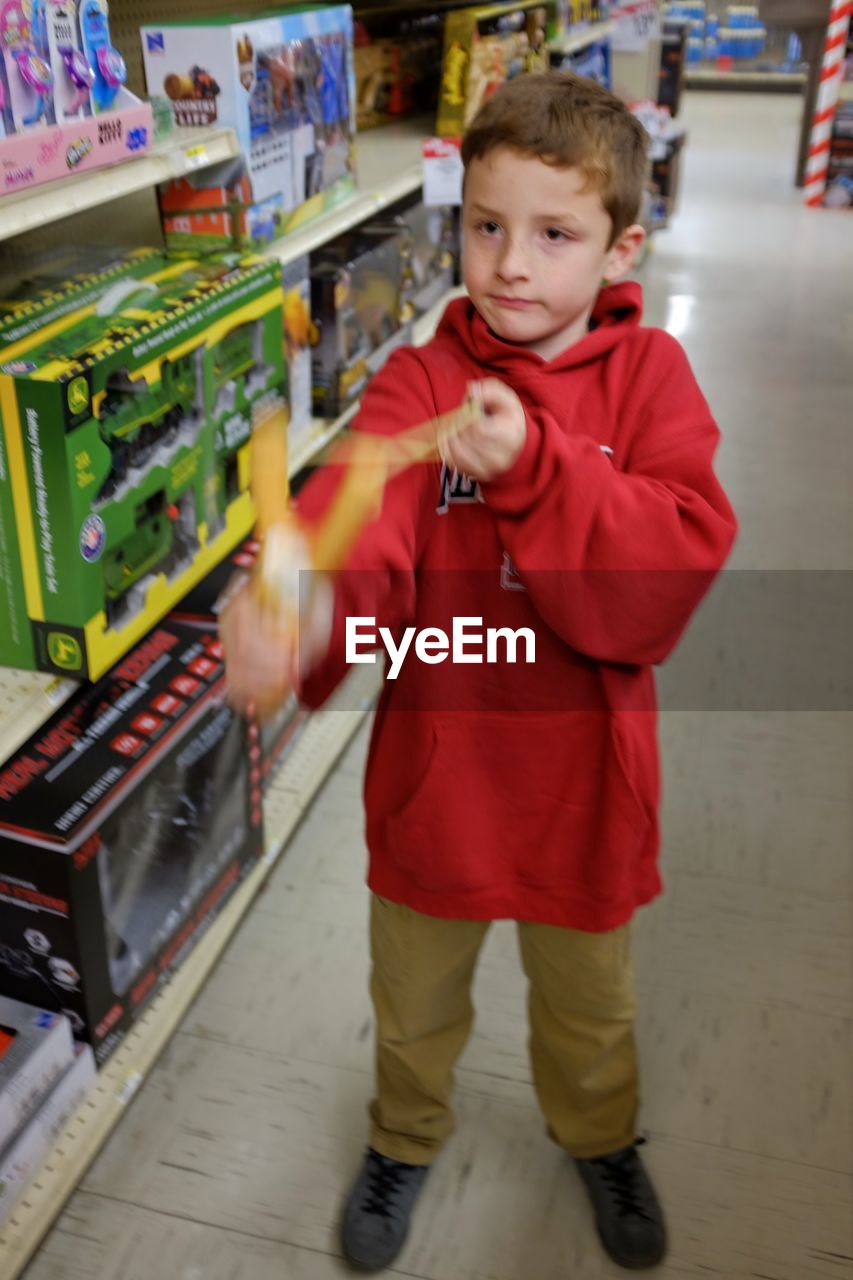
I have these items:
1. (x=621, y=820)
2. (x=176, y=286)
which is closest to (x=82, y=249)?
(x=176, y=286)

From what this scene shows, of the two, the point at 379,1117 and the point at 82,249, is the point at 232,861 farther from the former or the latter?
the point at 82,249

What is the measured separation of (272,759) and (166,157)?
42.3 inches

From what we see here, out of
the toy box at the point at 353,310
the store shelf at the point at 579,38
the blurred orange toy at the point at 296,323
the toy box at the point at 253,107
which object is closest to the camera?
the toy box at the point at 253,107

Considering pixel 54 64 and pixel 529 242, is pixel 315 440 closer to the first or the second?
pixel 54 64

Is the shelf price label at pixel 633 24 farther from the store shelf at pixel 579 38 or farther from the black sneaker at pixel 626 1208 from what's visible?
the black sneaker at pixel 626 1208

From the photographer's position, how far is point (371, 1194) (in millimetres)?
1435

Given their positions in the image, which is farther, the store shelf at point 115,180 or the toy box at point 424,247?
the toy box at point 424,247

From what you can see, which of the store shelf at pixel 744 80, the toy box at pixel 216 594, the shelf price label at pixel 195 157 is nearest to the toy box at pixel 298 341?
the toy box at pixel 216 594

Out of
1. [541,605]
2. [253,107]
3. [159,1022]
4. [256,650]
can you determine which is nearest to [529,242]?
[541,605]

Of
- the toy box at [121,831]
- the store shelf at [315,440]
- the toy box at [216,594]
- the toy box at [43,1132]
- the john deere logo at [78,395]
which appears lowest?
the toy box at [43,1132]

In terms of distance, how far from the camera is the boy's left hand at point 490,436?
2.95 ft

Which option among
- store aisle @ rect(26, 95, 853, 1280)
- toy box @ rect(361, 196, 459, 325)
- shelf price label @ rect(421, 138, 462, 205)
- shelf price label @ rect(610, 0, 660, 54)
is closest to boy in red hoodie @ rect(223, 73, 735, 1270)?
store aisle @ rect(26, 95, 853, 1280)

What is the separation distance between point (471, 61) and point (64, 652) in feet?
5.97

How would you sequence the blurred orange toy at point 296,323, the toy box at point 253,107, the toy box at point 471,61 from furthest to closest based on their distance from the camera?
1. the toy box at point 471,61
2. the blurred orange toy at point 296,323
3. the toy box at point 253,107
